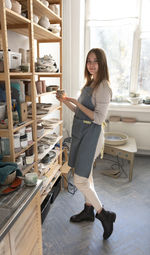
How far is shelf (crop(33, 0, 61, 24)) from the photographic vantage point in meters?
1.49

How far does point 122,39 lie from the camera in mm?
3215

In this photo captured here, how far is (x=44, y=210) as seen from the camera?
6.07ft

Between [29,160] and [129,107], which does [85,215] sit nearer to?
[29,160]

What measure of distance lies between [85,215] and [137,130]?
5.73ft

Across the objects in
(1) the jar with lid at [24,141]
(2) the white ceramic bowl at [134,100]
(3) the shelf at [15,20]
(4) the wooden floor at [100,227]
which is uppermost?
(3) the shelf at [15,20]

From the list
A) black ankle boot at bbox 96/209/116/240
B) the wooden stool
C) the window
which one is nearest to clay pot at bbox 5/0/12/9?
black ankle boot at bbox 96/209/116/240

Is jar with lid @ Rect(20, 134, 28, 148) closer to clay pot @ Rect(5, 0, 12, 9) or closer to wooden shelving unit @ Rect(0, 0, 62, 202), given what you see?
wooden shelving unit @ Rect(0, 0, 62, 202)

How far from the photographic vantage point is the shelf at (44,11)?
149 cm

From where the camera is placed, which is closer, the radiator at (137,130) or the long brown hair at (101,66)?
the long brown hair at (101,66)

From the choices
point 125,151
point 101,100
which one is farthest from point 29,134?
point 125,151

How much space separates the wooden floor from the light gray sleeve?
3.18ft

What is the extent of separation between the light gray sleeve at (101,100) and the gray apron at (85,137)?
0.07 meters

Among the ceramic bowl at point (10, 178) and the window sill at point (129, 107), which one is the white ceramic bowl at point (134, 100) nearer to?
the window sill at point (129, 107)

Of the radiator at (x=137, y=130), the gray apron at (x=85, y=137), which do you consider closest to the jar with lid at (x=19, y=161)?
the gray apron at (x=85, y=137)
